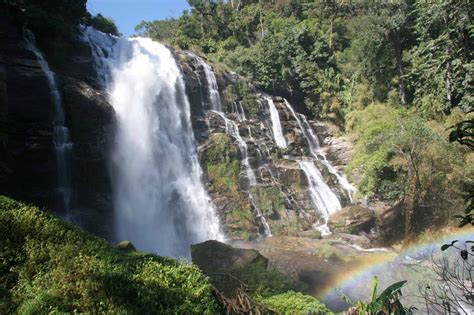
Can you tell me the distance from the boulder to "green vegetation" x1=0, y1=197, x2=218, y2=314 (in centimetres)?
1594

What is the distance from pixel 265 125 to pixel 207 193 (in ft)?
31.0

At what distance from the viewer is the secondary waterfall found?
66.0ft

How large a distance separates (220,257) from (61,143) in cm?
1010

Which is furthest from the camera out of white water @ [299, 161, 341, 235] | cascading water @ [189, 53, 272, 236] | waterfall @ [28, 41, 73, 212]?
white water @ [299, 161, 341, 235]

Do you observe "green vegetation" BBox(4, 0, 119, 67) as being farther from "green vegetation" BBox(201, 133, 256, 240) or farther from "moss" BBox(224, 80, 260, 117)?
"moss" BBox(224, 80, 260, 117)

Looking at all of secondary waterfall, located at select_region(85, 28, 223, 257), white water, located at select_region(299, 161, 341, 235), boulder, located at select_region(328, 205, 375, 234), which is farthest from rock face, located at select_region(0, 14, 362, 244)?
boulder, located at select_region(328, 205, 375, 234)

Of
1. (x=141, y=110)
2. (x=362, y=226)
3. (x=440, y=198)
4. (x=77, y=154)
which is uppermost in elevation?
(x=141, y=110)

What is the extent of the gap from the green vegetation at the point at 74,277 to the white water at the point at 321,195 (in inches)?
703

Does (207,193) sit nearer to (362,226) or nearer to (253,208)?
(253,208)

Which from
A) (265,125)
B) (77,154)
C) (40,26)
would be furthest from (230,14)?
(77,154)

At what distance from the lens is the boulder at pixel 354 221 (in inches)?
771

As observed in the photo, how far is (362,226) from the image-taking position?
19.6 m

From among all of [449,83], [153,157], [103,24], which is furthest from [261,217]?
[103,24]

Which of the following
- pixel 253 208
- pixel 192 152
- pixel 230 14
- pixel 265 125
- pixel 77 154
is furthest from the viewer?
pixel 230 14
